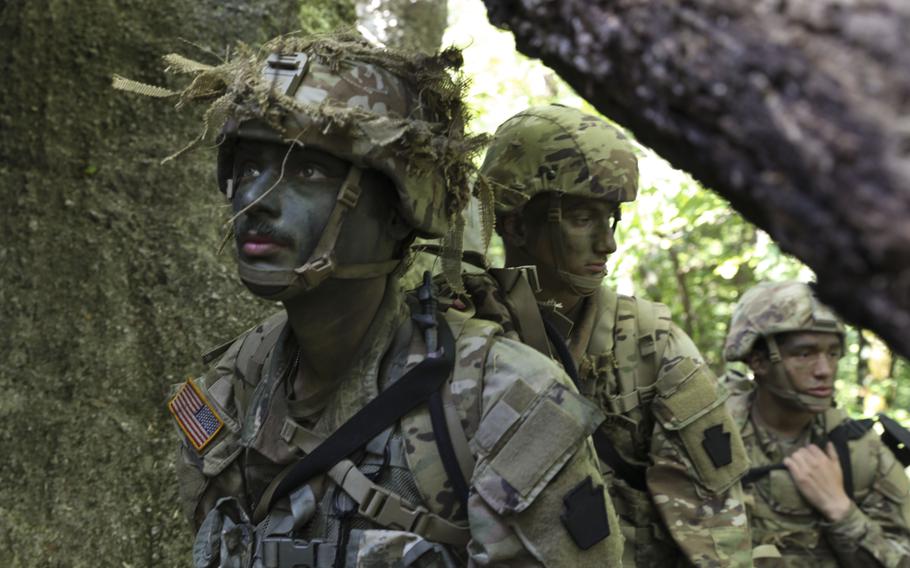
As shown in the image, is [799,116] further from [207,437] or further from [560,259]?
[560,259]

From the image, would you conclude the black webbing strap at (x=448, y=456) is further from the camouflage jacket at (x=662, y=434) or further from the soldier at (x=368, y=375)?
the camouflage jacket at (x=662, y=434)

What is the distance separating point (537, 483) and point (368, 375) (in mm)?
721

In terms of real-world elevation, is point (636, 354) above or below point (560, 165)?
below

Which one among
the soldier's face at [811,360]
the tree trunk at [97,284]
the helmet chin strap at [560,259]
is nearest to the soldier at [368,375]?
the helmet chin strap at [560,259]

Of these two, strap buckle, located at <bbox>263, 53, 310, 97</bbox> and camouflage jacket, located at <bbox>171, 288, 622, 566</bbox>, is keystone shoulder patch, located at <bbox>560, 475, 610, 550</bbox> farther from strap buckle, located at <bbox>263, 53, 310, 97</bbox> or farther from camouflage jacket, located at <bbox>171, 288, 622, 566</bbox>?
strap buckle, located at <bbox>263, 53, 310, 97</bbox>

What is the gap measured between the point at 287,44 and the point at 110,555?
8.58 feet

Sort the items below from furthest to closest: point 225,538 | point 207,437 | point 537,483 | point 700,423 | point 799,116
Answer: point 700,423, point 207,437, point 225,538, point 537,483, point 799,116


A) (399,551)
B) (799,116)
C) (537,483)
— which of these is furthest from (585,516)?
(799,116)

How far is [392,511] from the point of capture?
10.6ft

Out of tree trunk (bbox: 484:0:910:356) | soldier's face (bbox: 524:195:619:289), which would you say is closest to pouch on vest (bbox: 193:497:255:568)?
soldier's face (bbox: 524:195:619:289)

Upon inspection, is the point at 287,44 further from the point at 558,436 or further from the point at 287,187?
the point at 558,436

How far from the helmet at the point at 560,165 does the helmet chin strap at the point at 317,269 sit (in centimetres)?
112

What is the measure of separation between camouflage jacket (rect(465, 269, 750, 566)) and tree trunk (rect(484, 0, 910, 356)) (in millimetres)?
2842

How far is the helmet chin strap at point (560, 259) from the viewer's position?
14.7 feet
